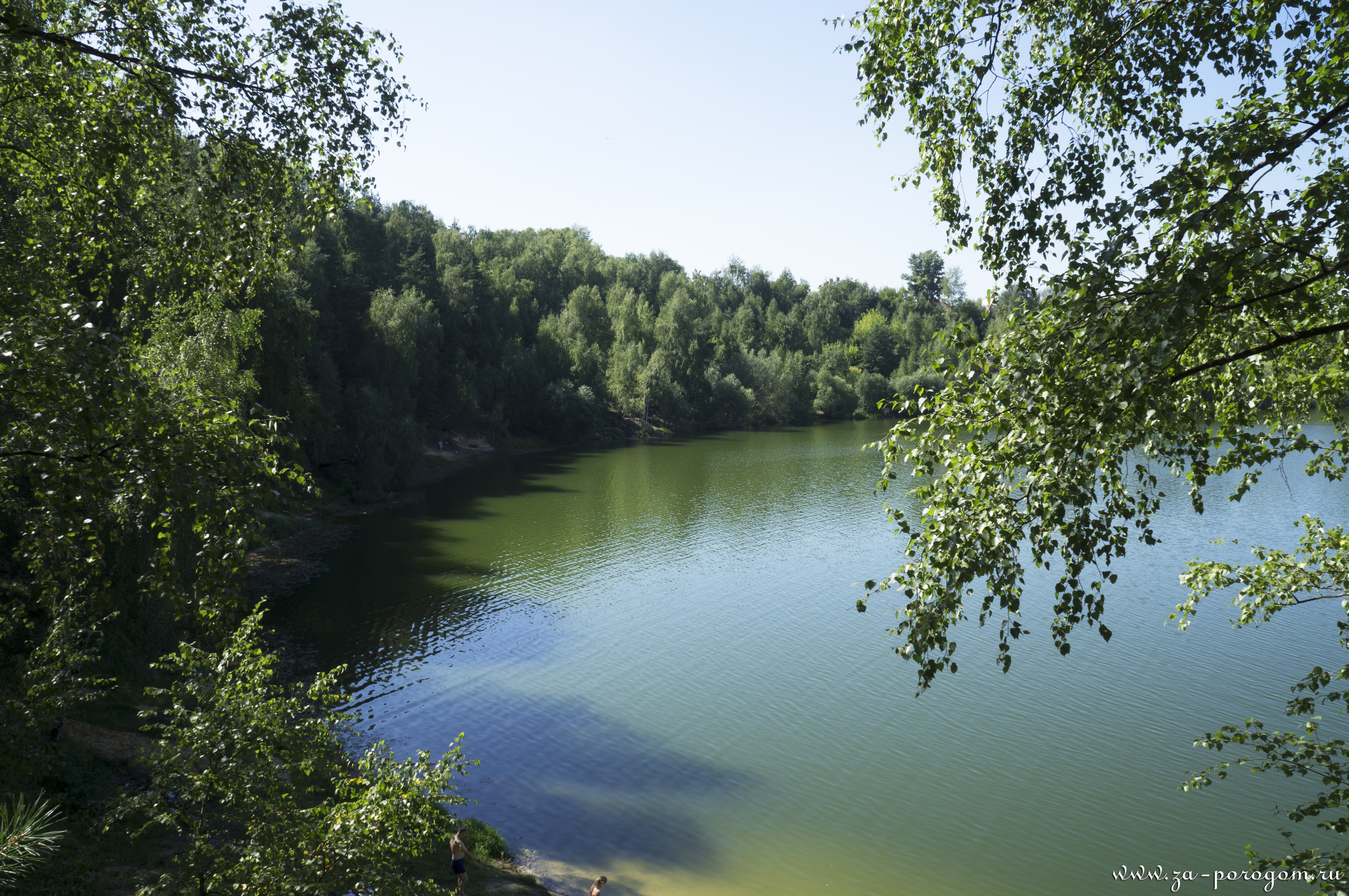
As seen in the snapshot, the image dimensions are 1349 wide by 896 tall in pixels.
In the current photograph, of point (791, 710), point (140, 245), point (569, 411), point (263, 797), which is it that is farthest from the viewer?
point (569, 411)

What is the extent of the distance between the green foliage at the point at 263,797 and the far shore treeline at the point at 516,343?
11.7 ft

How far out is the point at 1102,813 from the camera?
42.6ft

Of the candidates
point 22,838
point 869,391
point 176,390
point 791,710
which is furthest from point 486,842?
point 869,391

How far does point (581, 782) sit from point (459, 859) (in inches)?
166

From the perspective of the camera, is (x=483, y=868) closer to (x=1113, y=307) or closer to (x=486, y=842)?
(x=486, y=842)

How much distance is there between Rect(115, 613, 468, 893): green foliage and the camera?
20.2 ft

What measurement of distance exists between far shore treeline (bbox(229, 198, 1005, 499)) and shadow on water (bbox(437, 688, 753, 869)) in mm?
7330

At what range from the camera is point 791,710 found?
17.1m

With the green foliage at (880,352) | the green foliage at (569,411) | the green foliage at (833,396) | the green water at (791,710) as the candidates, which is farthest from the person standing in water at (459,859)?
the green foliage at (880,352)

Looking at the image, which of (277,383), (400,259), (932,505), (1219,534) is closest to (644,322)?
(400,259)

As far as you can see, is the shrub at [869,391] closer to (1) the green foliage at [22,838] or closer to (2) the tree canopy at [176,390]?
(2) the tree canopy at [176,390]

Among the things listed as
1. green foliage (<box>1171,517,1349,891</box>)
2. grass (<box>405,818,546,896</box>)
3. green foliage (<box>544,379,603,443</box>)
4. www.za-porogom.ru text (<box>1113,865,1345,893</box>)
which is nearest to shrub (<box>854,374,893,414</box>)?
green foliage (<box>544,379,603,443</box>)

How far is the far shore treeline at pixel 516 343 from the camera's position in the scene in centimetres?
3025

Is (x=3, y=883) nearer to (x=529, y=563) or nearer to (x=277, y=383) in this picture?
(x=529, y=563)
